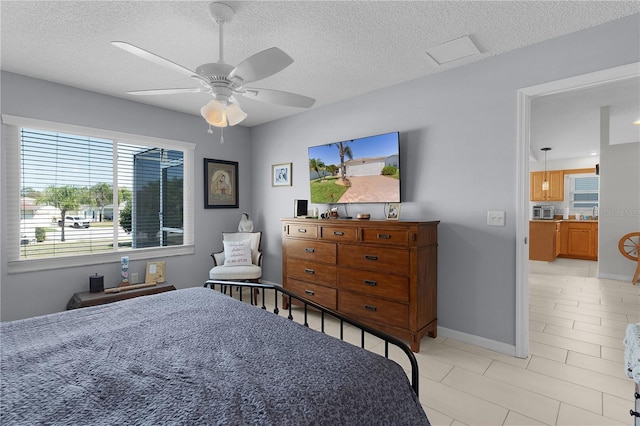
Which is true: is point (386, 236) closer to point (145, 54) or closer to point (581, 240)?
point (145, 54)

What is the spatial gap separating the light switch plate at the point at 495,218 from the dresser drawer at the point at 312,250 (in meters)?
1.46

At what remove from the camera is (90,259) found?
3.54 m

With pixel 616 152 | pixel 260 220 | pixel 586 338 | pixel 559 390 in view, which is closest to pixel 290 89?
pixel 260 220

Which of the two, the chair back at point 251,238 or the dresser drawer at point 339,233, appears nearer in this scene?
the dresser drawer at point 339,233

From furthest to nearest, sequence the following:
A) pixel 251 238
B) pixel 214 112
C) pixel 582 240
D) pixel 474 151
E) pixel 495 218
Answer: pixel 582 240
pixel 251 238
pixel 474 151
pixel 495 218
pixel 214 112

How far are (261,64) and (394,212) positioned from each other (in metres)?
2.06

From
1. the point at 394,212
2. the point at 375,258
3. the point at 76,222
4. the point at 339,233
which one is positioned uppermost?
the point at 394,212

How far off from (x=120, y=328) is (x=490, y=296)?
277 centimetres

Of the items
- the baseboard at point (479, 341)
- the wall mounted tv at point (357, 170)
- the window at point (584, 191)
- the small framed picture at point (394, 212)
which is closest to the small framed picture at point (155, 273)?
the wall mounted tv at point (357, 170)

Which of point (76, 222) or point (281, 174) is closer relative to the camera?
point (76, 222)

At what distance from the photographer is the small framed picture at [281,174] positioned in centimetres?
448

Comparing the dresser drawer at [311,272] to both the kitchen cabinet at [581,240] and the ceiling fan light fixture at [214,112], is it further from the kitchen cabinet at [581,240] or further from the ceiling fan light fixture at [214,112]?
the kitchen cabinet at [581,240]

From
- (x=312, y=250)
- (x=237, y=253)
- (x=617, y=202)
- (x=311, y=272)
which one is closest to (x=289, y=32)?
(x=312, y=250)

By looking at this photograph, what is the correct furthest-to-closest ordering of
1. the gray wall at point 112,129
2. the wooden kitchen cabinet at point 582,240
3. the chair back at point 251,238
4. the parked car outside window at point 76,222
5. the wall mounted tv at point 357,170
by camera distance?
the wooden kitchen cabinet at point 582,240 < the chair back at point 251,238 < the parked car outside window at point 76,222 < the wall mounted tv at point 357,170 < the gray wall at point 112,129
